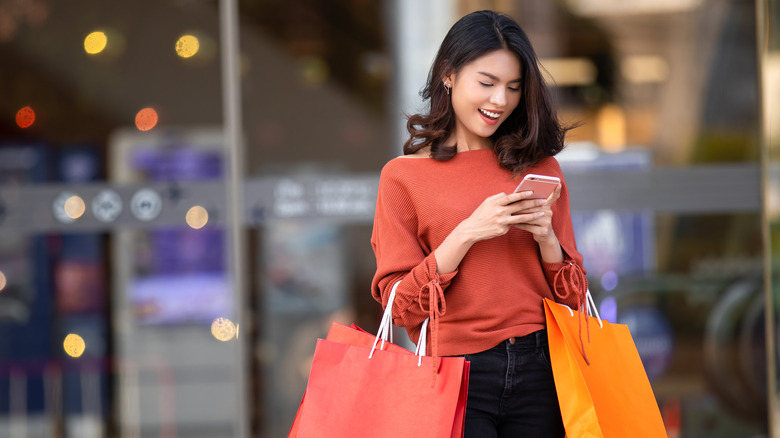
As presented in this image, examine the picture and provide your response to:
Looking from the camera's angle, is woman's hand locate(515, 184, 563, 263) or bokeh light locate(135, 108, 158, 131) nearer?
woman's hand locate(515, 184, 563, 263)

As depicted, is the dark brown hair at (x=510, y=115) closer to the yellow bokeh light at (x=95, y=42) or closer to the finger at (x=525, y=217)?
the finger at (x=525, y=217)

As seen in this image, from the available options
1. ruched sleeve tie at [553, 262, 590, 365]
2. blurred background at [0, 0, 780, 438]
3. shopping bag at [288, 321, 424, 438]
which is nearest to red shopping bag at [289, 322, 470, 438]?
shopping bag at [288, 321, 424, 438]

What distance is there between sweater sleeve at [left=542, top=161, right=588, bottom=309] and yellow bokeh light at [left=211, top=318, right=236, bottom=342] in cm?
311

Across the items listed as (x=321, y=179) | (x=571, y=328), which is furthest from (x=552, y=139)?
(x=321, y=179)

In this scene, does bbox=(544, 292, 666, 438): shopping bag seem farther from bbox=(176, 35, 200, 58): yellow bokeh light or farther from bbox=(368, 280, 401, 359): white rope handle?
bbox=(176, 35, 200, 58): yellow bokeh light

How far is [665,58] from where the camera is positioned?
4887 millimetres

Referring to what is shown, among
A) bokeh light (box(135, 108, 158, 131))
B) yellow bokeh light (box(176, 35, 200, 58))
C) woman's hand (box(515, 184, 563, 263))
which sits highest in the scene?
yellow bokeh light (box(176, 35, 200, 58))

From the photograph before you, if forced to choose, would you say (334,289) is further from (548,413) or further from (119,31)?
(548,413)

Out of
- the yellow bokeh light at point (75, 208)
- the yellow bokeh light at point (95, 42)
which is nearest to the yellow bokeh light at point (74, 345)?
the yellow bokeh light at point (75, 208)

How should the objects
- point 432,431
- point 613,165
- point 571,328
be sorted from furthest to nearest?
point 613,165 → point 571,328 → point 432,431

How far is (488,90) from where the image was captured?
6.61ft

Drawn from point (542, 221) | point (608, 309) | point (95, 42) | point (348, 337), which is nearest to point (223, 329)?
point (95, 42)

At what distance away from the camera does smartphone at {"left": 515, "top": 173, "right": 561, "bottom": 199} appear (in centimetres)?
182

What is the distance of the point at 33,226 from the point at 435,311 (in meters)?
3.58
